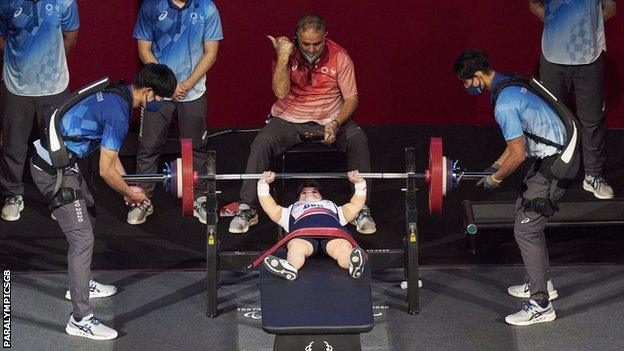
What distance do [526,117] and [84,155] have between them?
2282mm

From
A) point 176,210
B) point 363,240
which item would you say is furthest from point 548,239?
point 176,210

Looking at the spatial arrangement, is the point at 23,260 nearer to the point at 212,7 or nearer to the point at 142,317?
the point at 142,317

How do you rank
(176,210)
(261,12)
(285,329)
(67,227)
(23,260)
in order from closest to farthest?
(285,329)
(67,227)
(23,260)
(176,210)
(261,12)

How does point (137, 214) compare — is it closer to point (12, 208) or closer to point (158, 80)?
point (12, 208)

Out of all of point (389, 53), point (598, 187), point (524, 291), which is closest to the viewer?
point (524, 291)

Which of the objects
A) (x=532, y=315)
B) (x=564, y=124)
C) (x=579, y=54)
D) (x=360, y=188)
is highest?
(x=579, y=54)

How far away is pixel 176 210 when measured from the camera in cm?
855

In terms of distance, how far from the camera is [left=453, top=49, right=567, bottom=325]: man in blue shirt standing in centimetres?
666

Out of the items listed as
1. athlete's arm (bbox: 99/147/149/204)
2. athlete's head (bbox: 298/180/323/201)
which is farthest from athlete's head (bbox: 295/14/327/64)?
athlete's arm (bbox: 99/147/149/204)

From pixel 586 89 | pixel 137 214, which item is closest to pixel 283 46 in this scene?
pixel 137 214

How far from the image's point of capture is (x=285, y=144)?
827cm

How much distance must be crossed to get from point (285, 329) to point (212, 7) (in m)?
2.90

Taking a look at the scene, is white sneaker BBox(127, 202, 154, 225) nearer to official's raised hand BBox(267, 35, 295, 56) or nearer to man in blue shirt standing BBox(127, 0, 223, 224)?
man in blue shirt standing BBox(127, 0, 223, 224)

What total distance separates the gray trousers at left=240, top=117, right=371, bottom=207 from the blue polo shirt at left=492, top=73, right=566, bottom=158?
62.0 inches
